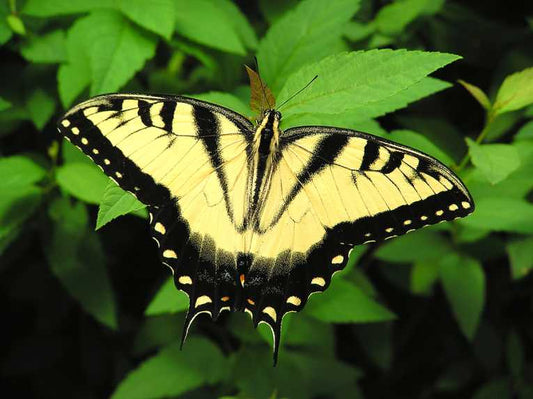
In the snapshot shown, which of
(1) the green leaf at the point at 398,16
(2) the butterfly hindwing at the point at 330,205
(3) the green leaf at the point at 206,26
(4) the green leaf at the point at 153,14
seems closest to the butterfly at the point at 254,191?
(2) the butterfly hindwing at the point at 330,205

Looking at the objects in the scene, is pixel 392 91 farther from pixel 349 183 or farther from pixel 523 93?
pixel 523 93

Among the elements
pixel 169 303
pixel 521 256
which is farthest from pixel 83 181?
pixel 521 256

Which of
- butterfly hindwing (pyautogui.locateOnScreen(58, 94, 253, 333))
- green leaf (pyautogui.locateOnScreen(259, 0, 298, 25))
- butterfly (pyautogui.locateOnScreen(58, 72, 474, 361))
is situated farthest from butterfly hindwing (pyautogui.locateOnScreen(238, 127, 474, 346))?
green leaf (pyautogui.locateOnScreen(259, 0, 298, 25))

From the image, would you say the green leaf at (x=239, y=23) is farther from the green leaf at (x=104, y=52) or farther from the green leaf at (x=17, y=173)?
the green leaf at (x=17, y=173)

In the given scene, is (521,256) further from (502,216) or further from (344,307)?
(344,307)

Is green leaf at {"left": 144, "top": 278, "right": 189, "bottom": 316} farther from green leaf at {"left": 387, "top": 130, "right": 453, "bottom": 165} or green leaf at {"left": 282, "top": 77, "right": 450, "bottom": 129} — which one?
green leaf at {"left": 387, "top": 130, "right": 453, "bottom": 165}

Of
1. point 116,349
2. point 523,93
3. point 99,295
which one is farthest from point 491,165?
point 116,349
